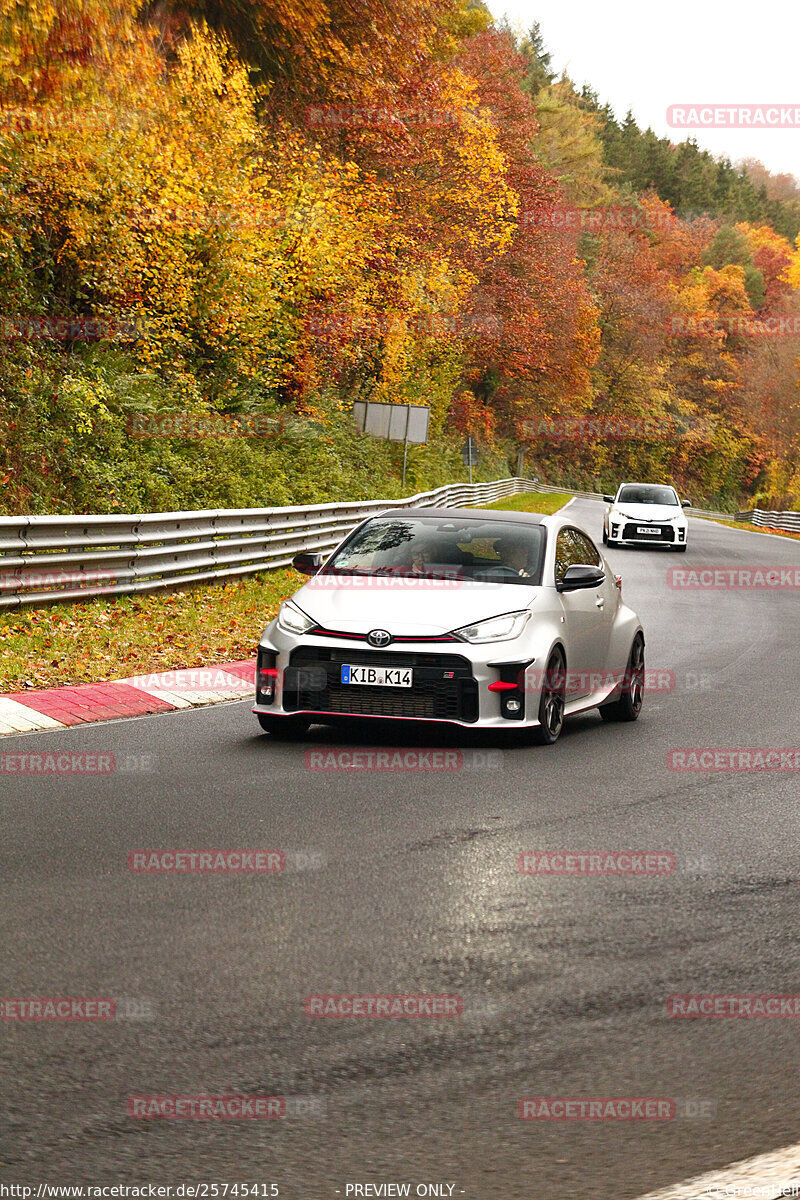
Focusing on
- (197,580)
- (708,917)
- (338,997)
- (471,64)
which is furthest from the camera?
(471,64)

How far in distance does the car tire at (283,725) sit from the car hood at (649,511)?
93.3ft

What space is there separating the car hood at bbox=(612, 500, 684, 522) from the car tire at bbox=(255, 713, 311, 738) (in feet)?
93.3

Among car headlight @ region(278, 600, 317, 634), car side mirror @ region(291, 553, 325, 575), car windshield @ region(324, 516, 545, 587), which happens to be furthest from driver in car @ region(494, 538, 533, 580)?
car headlight @ region(278, 600, 317, 634)

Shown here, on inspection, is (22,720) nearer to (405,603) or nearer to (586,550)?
(405,603)

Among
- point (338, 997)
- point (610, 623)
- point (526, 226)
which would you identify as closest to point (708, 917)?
point (338, 997)

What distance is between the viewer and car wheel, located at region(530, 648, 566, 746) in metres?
9.34

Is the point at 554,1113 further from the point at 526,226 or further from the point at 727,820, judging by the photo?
the point at 526,226

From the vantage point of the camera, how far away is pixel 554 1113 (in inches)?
145

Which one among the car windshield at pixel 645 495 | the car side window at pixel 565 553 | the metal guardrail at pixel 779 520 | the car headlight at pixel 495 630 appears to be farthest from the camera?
the metal guardrail at pixel 779 520

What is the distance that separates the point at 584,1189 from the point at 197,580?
47.6 ft

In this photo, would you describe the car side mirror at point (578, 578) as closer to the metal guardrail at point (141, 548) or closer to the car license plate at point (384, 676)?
the car license plate at point (384, 676)

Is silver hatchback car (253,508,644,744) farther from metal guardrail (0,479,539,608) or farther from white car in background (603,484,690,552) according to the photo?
white car in background (603,484,690,552)

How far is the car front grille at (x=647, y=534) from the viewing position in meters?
36.8

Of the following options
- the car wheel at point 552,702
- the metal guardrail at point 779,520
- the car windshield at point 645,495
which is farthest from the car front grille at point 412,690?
the metal guardrail at point 779,520
